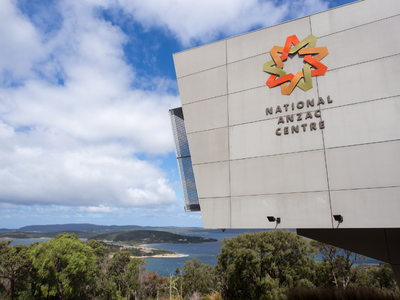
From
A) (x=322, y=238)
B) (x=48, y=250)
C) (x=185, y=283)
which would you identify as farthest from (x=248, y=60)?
(x=185, y=283)

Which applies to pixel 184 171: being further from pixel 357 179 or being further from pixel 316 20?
pixel 316 20

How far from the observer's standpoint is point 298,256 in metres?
29.3

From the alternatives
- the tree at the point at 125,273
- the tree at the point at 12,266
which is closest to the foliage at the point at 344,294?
the tree at the point at 12,266

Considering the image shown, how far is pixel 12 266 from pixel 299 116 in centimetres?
3638

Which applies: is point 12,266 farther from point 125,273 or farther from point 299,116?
point 299,116

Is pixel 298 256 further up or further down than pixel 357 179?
further down

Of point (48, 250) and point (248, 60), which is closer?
point (248, 60)

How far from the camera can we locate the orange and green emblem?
8078 millimetres

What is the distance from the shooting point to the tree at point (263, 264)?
2722 cm

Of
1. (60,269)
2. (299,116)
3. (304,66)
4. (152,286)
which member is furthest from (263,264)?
(152,286)

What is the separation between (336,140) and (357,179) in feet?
4.29

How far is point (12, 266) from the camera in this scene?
2842cm

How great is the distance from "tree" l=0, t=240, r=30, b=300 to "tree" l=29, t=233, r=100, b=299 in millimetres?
1745

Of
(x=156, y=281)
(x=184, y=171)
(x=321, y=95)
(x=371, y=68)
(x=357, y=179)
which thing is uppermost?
(x=371, y=68)
